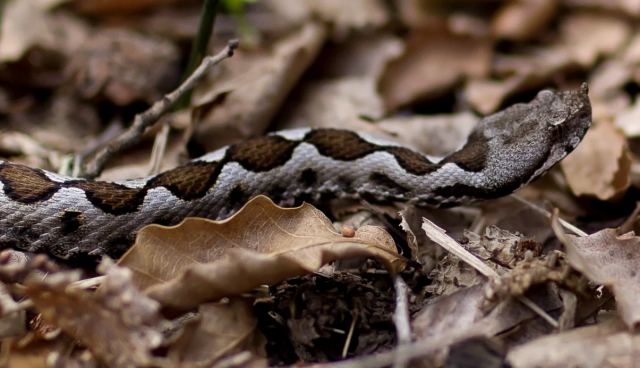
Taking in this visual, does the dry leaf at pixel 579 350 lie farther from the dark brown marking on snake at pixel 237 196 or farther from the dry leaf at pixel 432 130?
the dry leaf at pixel 432 130

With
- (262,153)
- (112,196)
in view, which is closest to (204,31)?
(262,153)

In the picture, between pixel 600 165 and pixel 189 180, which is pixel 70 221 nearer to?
pixel 189 180

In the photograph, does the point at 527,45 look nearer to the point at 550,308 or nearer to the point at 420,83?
the point at 420,83

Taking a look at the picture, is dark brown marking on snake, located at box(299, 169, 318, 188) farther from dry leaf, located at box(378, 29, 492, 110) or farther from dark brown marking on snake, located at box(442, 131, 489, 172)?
dry leaf, located at box(378, 29, 492, 110)

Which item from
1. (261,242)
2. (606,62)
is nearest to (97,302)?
(261,242)

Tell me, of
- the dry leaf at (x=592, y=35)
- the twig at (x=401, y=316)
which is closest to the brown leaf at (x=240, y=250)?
the twig at (x=401, y=316)

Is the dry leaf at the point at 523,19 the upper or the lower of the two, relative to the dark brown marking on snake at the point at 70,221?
upper
